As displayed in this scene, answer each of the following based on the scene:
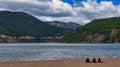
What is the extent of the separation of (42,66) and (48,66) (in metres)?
1.06

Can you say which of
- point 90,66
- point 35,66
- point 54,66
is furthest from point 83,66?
point 35,66

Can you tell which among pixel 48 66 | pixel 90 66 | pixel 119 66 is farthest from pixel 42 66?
pixel 119 66

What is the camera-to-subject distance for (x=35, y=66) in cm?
5338

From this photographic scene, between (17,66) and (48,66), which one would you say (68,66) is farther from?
(17,66)

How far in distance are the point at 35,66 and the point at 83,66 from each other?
8.33 meters

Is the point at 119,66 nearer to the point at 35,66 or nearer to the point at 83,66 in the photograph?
the point at 83,66

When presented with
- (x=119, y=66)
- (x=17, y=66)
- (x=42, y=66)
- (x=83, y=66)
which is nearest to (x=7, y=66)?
(x=17, y=66)

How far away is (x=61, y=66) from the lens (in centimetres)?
5359

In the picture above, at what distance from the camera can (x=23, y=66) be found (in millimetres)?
52812

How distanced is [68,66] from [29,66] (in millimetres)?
6757

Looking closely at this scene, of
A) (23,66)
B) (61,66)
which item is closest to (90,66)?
(61,66)

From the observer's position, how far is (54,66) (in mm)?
53250

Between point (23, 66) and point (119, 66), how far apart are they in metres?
16.3

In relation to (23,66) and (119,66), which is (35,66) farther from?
(119,66)
